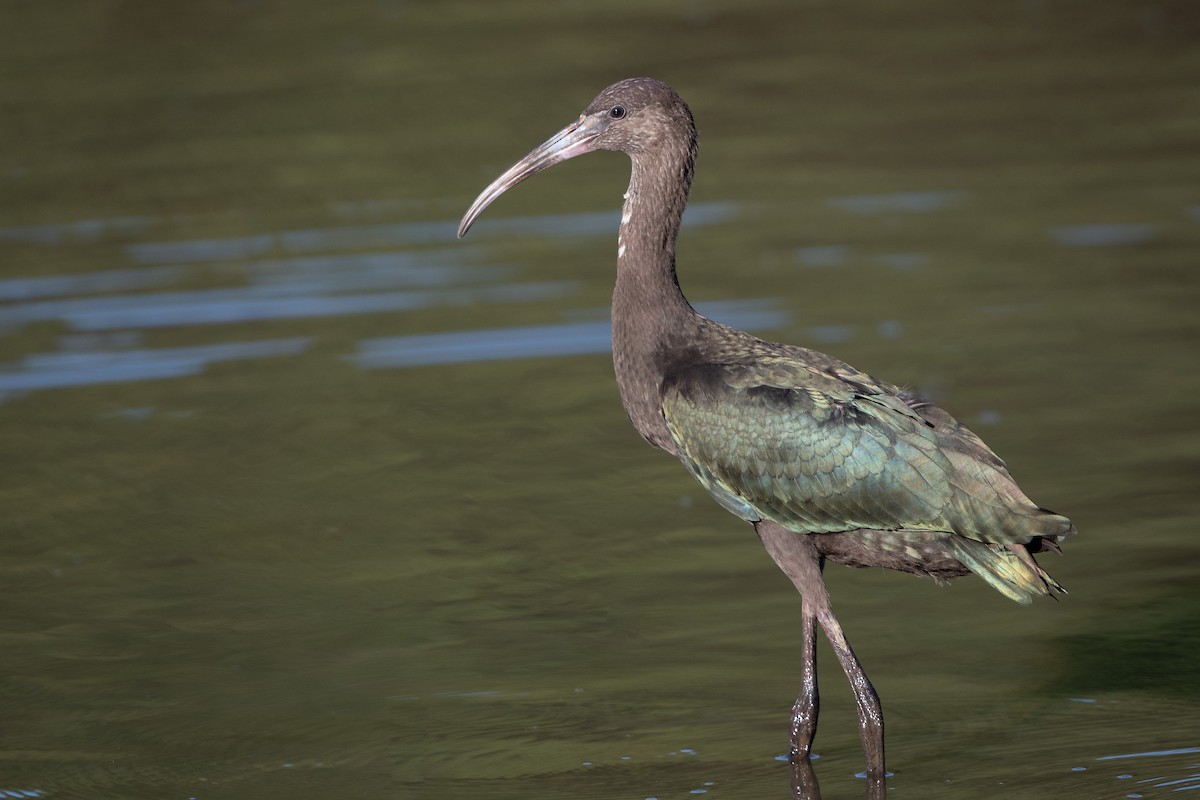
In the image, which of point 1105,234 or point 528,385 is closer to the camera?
point 528,385

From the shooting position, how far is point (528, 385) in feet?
41.2

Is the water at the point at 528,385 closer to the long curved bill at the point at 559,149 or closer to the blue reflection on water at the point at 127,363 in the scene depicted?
the blue reflection on water at the point at 127,363

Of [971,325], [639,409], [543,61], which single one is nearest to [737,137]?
[543,61]

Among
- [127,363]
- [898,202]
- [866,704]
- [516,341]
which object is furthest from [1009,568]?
[898,202]

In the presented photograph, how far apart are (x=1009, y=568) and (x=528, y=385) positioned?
19.1 feet

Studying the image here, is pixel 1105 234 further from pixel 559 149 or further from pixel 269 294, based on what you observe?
pixel 559 149

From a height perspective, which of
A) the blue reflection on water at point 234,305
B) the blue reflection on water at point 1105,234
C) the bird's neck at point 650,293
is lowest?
the blue reflection on water at point 234,305

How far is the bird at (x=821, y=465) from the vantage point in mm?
7105

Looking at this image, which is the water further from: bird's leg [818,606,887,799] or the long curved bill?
the long curved bill

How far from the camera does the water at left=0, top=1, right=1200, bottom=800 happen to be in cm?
801

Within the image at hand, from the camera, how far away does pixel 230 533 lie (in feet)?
34.6

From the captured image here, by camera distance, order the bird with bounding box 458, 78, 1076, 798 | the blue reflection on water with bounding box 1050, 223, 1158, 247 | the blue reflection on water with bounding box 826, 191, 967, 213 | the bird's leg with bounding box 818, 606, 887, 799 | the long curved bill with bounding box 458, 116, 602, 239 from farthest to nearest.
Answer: the blue reflection on water with bounding box 826, 191, 967, 213, the blue reflection on water with bounding box 1050, 223, 1158, 247, the long curved bill with bounding box 458, 116, 602, 239, the bird's leg with bounding box 818, 606, 887, 799, the bird with bounding box 458, 78, 1076, 798

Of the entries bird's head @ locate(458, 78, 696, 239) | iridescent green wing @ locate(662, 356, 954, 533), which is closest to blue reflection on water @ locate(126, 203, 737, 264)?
bird's head @ locate(458, 78, 696, 239)

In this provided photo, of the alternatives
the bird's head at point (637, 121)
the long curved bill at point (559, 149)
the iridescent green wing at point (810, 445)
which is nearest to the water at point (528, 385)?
the iridescent green wing at point (810, 445)
